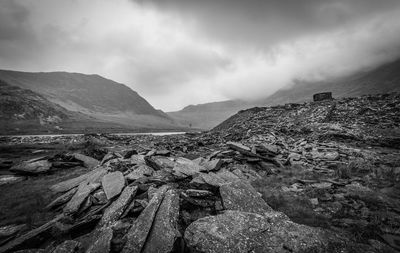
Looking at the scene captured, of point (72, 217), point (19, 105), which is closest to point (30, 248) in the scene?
point (72, 217)

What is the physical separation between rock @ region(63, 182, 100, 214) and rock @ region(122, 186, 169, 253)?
11.6 ft

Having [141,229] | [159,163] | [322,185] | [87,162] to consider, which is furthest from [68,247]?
[87,162]

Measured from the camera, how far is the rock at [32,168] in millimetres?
13984

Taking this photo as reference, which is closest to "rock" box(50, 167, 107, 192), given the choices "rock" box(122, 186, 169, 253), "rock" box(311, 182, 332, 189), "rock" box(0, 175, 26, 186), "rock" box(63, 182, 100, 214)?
"rock" box(63, 182, 100, 214)

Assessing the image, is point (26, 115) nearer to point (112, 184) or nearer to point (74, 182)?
point (74, 182)

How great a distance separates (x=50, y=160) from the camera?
1636 cm

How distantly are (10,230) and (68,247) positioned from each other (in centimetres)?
354

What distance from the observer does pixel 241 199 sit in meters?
7.63

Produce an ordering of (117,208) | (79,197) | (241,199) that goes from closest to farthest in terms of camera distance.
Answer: (117,208)
(241,199)
(79,197)

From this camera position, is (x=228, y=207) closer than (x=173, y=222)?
No

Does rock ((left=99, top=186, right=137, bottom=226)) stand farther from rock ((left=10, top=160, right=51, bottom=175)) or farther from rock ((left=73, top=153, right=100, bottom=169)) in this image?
rock ((left=10, top=160, right=51, bottom=175))

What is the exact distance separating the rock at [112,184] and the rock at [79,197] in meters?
0.51

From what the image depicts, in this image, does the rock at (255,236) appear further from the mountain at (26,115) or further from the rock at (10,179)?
the mountain at (26,115)

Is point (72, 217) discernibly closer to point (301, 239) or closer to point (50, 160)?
point (301, 239)
